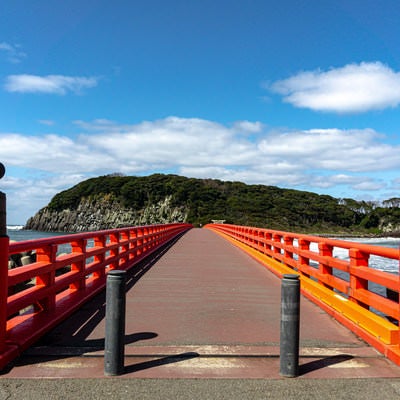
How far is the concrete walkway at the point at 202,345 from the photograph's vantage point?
4.52 metres

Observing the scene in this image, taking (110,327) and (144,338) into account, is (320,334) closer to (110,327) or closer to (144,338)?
(144,338)

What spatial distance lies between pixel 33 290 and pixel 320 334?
3.69 m

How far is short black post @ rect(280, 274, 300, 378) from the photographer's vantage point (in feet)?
14.5

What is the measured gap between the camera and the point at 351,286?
6.41 metres

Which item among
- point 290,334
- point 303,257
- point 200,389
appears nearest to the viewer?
point 200,389

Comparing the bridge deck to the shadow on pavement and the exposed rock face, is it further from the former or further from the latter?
the exposed rock face

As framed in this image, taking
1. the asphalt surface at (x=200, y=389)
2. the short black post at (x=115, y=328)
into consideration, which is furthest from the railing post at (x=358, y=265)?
A: the short black post at (x=115, y=328)

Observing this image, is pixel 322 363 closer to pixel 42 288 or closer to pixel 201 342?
pixel 201 342

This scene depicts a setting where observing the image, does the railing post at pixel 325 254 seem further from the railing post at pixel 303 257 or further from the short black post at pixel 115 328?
the short black post at pixel 115 328

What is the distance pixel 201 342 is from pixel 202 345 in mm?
122

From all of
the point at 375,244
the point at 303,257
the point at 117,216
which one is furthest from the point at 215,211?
the point at 303,257

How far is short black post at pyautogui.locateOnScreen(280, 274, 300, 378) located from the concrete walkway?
0.11 m

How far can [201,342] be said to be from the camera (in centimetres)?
557

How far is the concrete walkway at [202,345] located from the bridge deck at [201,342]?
10 mm
